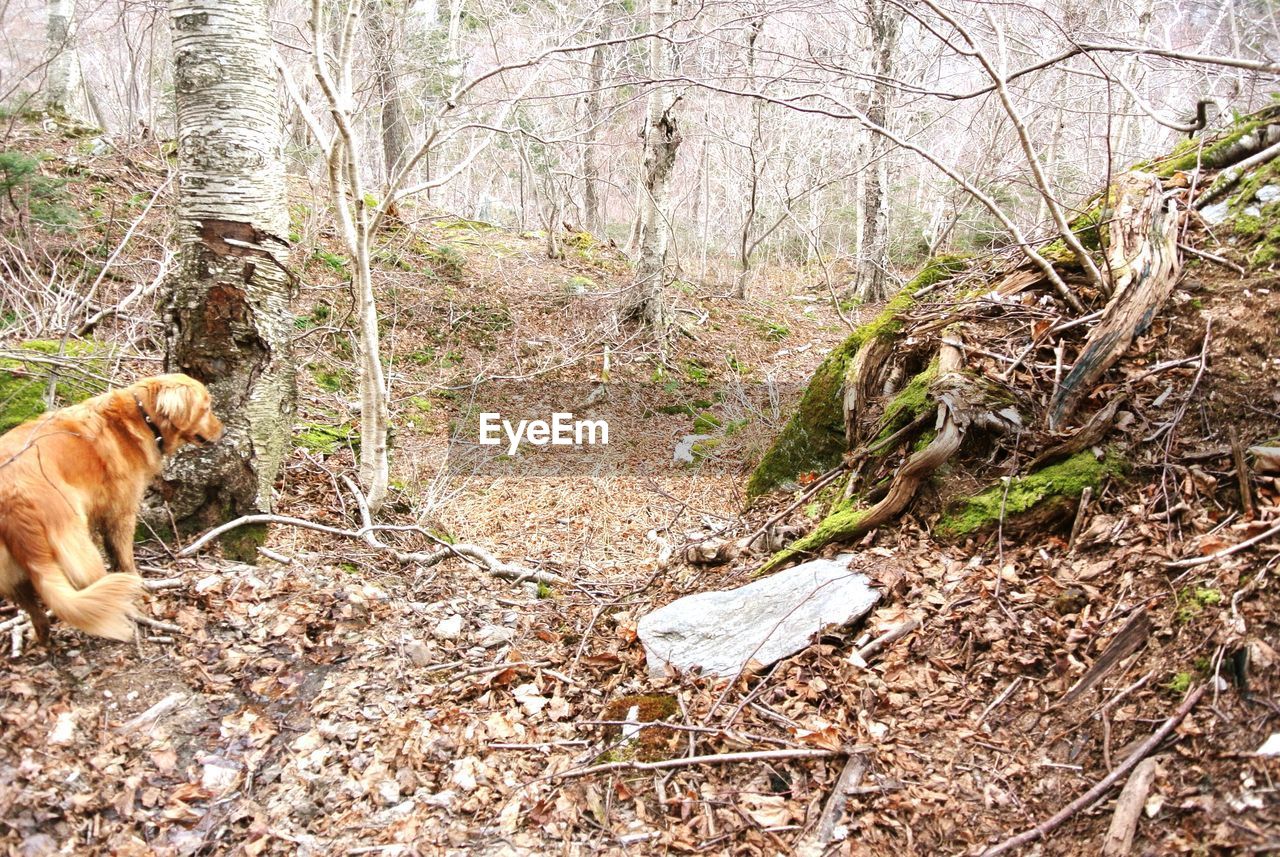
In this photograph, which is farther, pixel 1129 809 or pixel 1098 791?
pixel 1098 791

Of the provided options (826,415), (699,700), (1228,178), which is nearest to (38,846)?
(699,700)

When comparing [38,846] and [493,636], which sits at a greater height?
[38,846]

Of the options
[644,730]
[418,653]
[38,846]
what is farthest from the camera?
[418,653]

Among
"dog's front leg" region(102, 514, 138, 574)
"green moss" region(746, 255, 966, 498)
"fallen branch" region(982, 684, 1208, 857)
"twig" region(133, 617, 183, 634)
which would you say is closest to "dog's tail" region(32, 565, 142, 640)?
"twig" region(133, 617, 183, 634)

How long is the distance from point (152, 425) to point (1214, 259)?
17.3 ft

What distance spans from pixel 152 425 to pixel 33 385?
155cm

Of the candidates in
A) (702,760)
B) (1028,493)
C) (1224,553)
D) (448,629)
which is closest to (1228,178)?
(1028,493)

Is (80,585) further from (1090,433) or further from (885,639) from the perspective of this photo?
(1090,433)

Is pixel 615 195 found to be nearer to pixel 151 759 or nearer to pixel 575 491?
pixel 575 491

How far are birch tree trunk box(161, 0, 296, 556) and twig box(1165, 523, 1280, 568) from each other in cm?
450

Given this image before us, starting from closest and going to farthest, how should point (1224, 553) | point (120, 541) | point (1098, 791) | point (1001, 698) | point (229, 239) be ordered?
point (1098, 791), point (1224, 553), point (1001, 698), point (120, 541), point (229, 239)

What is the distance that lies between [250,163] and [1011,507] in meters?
4.36

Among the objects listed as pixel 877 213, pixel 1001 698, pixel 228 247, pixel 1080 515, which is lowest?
pixel 1001 698

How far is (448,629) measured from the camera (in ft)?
13.0
